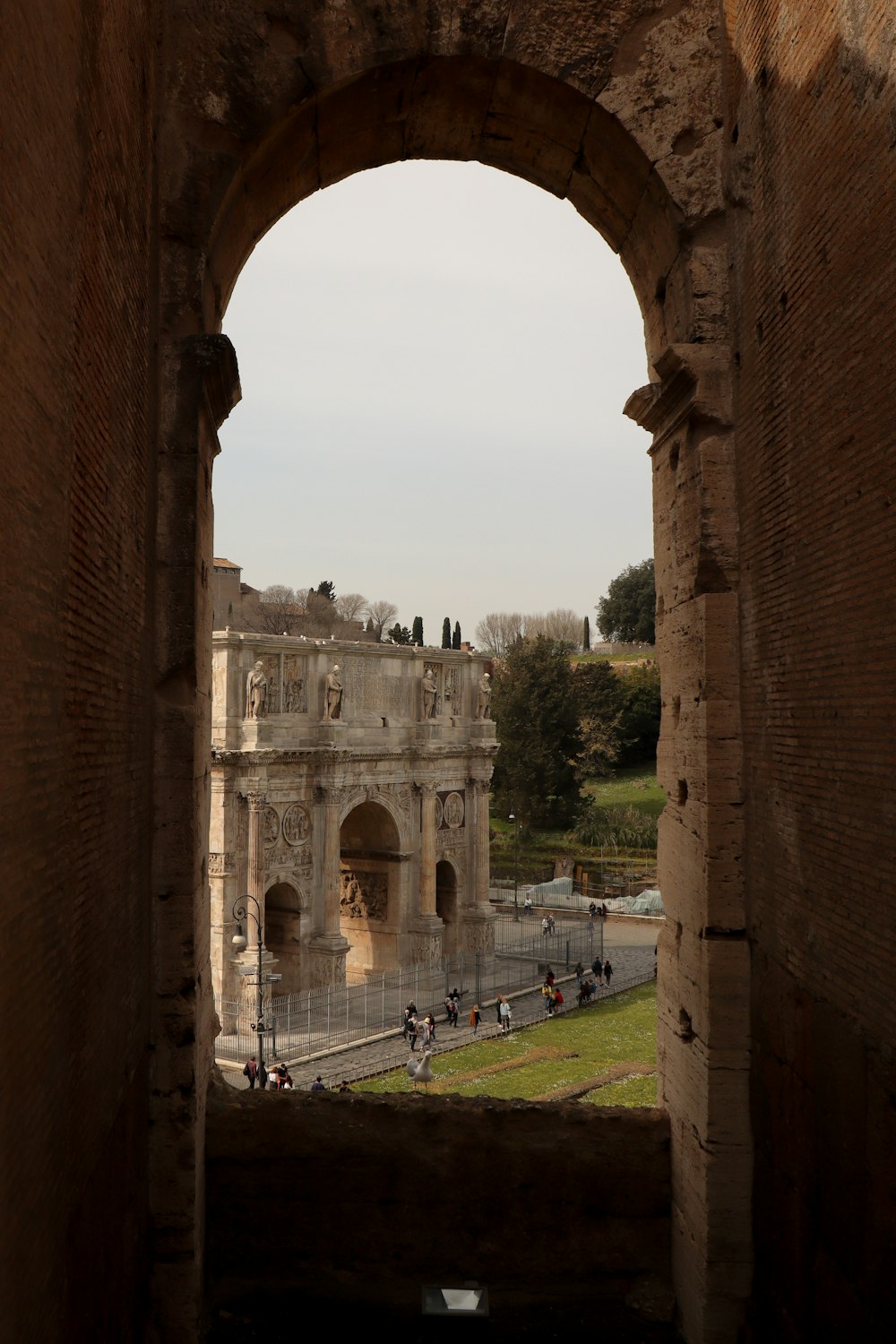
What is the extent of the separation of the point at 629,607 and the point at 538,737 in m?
23.3

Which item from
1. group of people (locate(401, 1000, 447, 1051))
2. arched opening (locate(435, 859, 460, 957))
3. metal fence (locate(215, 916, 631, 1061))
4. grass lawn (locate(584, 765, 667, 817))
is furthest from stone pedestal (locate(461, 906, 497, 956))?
grass lawn (locate(584, 765, 667, 817))

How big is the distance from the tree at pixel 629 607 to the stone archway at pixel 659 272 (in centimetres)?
5645

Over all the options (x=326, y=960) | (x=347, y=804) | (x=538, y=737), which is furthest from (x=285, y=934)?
(x=538, y=737)

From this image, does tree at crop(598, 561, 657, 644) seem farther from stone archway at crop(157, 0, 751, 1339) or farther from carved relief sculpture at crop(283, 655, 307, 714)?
stone archway at crop(157, 0, 751, 1339)

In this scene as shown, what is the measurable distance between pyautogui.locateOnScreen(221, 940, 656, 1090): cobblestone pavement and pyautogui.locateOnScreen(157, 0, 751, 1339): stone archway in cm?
1624

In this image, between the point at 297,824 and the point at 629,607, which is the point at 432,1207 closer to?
the point at 297,824

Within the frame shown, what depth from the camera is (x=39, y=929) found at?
9.64ft

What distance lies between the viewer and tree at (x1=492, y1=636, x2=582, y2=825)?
4172cm

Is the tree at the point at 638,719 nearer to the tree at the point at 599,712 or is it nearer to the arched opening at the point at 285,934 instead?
the tree at the point at 599,712

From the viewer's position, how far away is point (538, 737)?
41.6m

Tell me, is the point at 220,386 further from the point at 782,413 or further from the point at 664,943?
the point at 664,943

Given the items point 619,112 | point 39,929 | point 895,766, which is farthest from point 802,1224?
point 619,112

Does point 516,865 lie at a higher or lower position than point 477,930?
higher

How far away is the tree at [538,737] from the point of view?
137 feet
